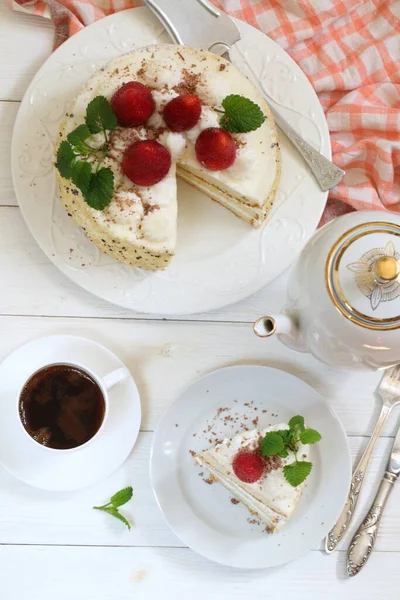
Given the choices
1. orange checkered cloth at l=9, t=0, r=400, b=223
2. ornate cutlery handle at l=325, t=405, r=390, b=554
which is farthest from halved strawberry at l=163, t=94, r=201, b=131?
ornate cutlery handle at l=325, t=405, r=390, b=554

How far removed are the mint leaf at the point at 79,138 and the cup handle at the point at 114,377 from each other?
1.44ft

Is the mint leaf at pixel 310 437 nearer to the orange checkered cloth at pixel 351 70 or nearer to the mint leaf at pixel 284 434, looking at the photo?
the mint leaf at pixel 284 434

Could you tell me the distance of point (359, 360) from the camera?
3.85 ft

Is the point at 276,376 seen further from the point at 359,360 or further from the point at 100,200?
the point at 100,200

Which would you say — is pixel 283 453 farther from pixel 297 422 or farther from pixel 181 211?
pixel 181 211

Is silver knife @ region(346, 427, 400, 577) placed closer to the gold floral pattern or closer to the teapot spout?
the teapot spout

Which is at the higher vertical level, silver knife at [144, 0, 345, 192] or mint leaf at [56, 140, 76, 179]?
silver knife at [144, 0, 345, 192]

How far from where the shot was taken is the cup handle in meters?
1.37

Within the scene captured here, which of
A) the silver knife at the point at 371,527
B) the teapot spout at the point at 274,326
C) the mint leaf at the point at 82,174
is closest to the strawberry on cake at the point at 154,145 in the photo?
the mint leaf at the point at 82,174

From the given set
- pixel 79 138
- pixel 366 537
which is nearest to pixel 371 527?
pixel 366 537

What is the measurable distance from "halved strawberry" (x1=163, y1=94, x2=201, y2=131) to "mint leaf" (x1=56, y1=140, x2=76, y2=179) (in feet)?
0.66

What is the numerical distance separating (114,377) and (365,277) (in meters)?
0.57

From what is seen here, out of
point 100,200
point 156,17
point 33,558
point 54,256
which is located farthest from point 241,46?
point 33,558

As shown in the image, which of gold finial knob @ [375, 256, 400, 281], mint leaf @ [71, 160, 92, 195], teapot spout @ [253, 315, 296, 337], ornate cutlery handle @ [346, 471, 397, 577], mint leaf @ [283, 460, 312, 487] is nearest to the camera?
gold finial knob @ [375, 256, 400, 281]
